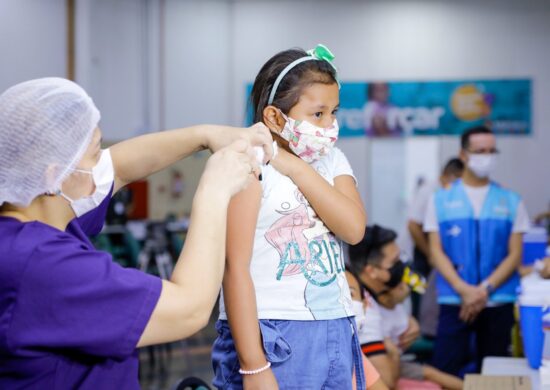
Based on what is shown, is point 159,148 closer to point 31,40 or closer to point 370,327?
point 370,327

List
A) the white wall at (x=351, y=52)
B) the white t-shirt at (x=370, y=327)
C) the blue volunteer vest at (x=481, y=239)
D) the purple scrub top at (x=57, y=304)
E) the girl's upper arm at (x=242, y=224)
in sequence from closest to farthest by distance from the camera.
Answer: the purple scrub top at (x=57, y=304), the girl's upper arm at (x=242, y=224), the white t-shirt at (x=370, y=327), the blue volunteer vest at (x=481, y=239), the white wall at (x=351, y=52)

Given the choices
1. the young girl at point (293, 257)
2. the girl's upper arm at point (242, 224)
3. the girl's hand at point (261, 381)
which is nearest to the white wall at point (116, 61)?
the young girl at point (293, 257)

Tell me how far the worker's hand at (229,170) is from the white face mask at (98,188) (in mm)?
185

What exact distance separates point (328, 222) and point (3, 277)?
85cm

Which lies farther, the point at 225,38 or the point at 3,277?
the point at 225,38

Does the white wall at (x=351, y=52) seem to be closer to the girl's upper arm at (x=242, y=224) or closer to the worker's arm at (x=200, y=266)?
the girl's upper arm at (x=242, y=224)

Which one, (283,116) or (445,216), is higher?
(283,116)

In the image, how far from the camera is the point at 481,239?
164 inches

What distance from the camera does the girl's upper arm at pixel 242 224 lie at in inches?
72.7

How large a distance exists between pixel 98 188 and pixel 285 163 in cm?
56

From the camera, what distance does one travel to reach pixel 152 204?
31.7 feet

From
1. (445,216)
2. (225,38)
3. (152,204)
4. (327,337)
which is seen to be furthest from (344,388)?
(225,38)

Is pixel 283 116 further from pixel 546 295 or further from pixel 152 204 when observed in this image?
pixel 152 204

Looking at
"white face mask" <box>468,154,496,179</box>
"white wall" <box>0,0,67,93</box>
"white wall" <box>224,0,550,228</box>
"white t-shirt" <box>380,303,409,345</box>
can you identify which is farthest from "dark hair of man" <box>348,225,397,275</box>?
"white wall" <box>224,0,550,228</box>
